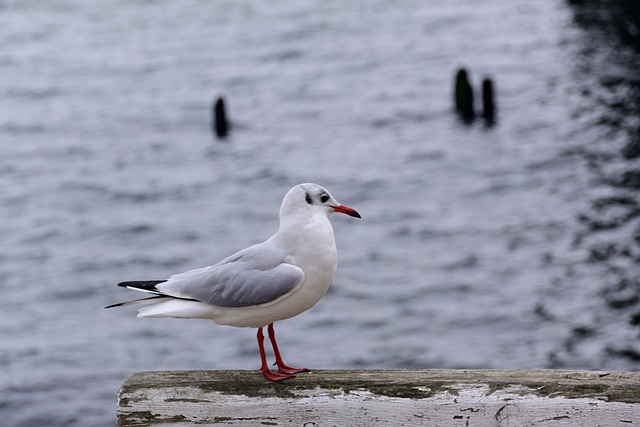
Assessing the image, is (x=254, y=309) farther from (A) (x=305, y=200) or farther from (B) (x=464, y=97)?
(B) (x=464, y=97)

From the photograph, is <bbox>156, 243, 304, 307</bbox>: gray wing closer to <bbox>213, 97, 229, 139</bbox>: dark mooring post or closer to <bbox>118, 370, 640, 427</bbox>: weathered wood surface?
<bbox>118, 370, 640, 427</bbox>: weathered wood surface

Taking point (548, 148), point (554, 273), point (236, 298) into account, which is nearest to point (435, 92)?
point (548, 148)

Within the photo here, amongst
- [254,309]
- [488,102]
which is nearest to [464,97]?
[488,102]

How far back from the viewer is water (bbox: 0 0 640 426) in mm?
20328

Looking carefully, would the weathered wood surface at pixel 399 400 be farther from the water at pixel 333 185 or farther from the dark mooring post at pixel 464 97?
the dark mooring post at pixel 464 97

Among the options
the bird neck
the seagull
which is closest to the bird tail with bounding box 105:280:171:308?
the seagull

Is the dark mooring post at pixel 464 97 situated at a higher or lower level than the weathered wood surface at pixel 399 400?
lower

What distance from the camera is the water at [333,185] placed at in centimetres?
2033

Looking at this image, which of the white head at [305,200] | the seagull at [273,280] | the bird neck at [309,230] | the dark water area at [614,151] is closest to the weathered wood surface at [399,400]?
the seagull at [273,280]

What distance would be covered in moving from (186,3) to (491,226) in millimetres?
31862

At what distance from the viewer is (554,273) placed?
73.5 ft

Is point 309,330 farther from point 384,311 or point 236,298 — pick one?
point 236,298

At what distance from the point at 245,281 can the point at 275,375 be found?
534 millimetres

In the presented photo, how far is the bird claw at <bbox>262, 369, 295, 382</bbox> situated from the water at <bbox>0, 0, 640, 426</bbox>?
45.2 feet
